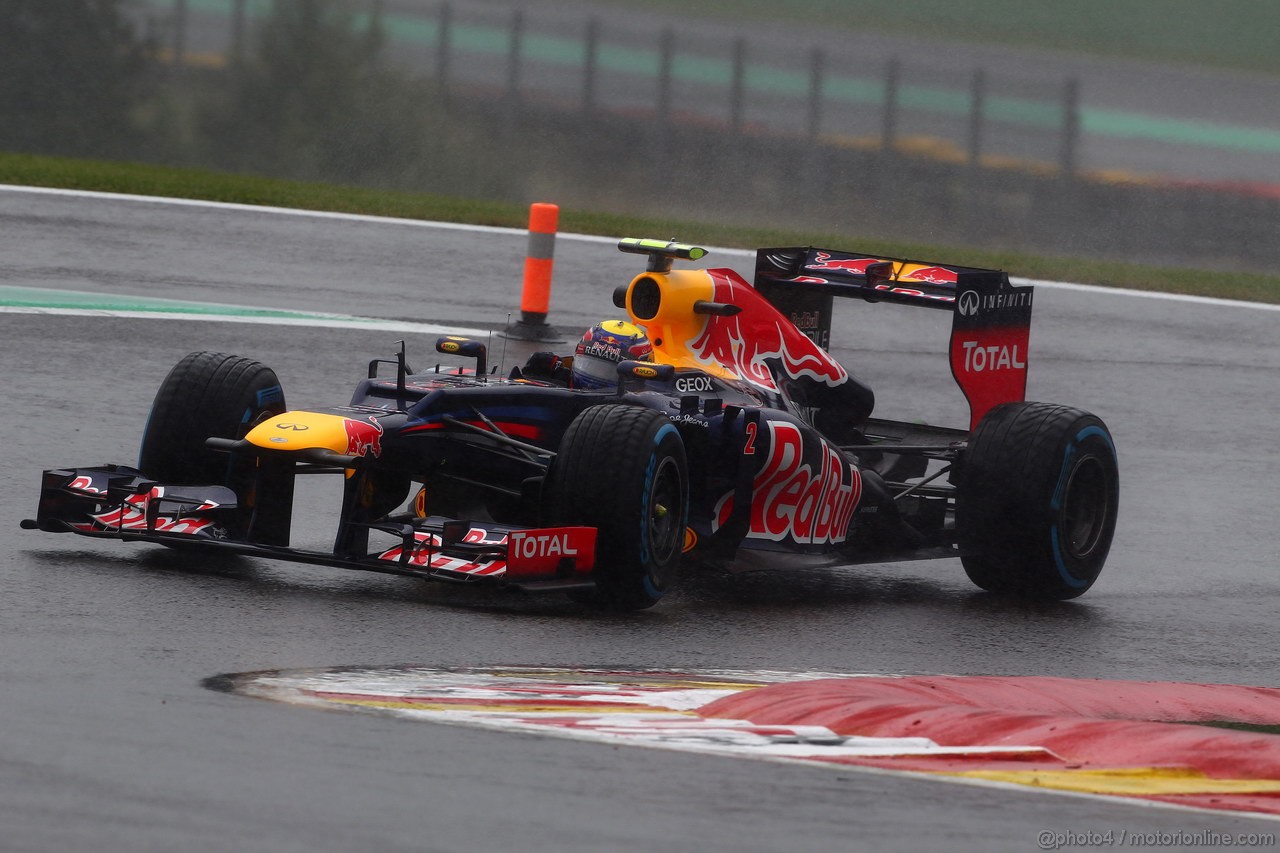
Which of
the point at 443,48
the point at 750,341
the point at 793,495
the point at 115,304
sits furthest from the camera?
the point at 443,48

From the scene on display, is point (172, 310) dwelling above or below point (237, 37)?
below

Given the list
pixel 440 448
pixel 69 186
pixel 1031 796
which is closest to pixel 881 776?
pixel 1031 796

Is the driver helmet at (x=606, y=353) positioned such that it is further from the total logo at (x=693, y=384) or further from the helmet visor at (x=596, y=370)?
the total logo at (x=693, y=384)

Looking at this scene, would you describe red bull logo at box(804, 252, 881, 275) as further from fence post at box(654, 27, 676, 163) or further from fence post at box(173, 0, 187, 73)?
fence post at box(173, 0, 187, 73)

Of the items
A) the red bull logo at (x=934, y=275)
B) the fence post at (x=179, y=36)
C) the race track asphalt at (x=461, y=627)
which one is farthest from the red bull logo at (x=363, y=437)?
the fence post at (x=179, y=36)

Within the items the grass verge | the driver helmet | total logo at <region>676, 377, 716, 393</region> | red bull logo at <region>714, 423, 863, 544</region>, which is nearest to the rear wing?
red bull logo at <region>714, 423, 863, 544</region>

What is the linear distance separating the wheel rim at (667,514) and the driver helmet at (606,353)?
781mm

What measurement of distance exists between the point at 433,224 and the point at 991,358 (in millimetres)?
9884

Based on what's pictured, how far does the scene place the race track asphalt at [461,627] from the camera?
4672 mm

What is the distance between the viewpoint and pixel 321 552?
7660mm

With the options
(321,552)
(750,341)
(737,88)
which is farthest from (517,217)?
(321,552)

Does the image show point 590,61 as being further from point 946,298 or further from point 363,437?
point 363,437

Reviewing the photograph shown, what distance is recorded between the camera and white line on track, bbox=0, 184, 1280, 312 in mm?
18188

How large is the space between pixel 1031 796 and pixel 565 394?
138 inches
